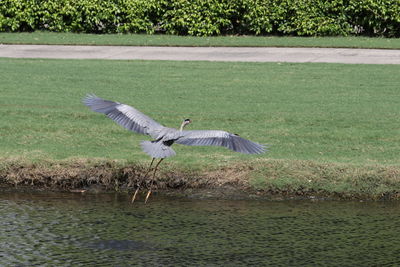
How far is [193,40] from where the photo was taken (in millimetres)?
20859

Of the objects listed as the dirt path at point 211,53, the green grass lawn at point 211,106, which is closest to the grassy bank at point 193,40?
the dirt path at point 211,53

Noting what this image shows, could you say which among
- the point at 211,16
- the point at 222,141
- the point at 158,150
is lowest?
the point at 211,16

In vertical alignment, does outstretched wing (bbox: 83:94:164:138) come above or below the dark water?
above

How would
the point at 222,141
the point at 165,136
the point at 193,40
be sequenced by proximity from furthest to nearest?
the point at 193,40 → the point at 165,136 → the point at 222,141

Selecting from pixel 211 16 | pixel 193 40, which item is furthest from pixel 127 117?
pixel 211 16

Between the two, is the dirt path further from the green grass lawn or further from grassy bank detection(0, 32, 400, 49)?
the green grass lawn

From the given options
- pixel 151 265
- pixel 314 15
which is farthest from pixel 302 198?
pixel 314 15

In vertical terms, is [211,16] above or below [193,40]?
above

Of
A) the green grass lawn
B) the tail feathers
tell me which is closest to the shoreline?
the green grass lawn

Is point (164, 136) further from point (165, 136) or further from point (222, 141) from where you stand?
point (222, 141)

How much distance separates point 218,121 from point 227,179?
8.74 ft

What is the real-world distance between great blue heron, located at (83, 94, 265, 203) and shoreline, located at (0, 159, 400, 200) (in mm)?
732

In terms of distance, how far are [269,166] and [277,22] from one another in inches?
469

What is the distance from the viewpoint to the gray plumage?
8.39m
